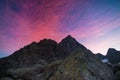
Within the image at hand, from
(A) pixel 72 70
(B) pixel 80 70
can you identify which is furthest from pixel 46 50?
(B) pixel 80 70

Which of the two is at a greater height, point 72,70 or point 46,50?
point 46,50

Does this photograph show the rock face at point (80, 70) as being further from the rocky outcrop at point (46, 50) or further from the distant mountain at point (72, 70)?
the rocky outcrop at point (46, 50)

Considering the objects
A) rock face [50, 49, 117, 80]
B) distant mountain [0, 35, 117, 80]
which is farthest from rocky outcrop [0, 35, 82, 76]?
rock face [50, 49, 117, 80]

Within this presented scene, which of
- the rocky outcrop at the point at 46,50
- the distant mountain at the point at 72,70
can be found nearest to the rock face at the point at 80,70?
the distant mountain at the point at 72,70

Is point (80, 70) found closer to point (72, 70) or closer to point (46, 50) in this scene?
point (72, 70)

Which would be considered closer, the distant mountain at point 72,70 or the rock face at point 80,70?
the rock face at point 80,70

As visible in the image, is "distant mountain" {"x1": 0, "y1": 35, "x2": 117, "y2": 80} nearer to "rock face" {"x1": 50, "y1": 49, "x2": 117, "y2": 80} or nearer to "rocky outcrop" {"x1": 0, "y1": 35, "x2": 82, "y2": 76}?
"rock face" {"x1": 50, "y1": 49, "x2": 117, "y2": 80}

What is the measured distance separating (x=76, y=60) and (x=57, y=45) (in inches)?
2636

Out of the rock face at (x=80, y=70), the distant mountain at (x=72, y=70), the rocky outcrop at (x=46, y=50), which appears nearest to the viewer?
the rock face at (x=80, y=70)

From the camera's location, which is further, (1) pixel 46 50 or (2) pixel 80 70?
(1) pixel 46 50

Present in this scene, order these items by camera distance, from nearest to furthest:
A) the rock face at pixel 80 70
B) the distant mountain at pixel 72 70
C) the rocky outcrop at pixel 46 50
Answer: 1. the rock face at pixel 80 70
2. the distant mountain at pixel 72 70
3. the rocky outcrop at pixel 46 50

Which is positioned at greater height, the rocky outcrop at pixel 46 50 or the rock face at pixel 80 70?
the rocky outcrop at pixel 46 50

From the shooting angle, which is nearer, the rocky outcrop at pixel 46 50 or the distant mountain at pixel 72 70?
the distant mountain at pixel 72 70

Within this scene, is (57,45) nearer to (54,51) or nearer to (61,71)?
(54,51)
